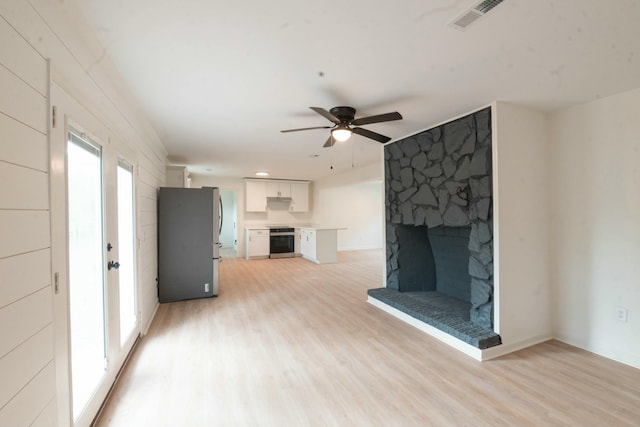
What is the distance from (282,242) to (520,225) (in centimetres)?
616

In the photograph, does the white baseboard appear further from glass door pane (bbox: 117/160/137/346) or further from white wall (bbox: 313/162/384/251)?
white wall (bbox: 313/162/384/251)

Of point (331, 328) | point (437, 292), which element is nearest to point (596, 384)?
point (437, 292)

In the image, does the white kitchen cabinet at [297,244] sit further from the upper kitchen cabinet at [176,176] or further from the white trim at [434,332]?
the white trim at [434,332]

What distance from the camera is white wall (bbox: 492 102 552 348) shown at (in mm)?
2605

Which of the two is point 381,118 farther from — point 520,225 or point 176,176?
point 176,176

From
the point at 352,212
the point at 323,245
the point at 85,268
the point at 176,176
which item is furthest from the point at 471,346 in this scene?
the point at 352,212

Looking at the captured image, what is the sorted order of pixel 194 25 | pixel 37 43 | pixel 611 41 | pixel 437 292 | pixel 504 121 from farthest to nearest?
1. pixel 437 292
2. pixel 504 121
3. pixel 611 41
4. pixel 194 25
5. pixel 37 43

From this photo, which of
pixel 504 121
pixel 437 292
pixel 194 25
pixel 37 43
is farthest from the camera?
pixel 437 292

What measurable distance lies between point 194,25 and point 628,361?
13.7 feet

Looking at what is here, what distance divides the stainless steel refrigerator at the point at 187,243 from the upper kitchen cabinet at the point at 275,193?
12.2 feet

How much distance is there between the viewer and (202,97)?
252 centimetres

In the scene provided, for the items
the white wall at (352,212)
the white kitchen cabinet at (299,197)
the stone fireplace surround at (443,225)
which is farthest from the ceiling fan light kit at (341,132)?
the white kitchen cabinet at (299,197)

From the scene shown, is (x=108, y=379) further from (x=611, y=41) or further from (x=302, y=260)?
(x=302, y=260)

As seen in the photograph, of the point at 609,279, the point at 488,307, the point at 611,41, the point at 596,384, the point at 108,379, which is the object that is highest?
the point at 611,41
